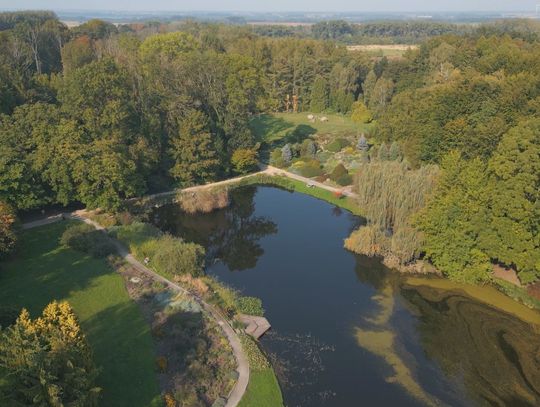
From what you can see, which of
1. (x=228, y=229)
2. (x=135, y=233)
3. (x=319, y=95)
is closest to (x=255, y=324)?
(x=135, y=233)

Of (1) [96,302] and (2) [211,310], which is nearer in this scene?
(2) [211,310]

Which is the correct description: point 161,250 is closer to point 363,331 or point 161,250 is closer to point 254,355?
point 254,355

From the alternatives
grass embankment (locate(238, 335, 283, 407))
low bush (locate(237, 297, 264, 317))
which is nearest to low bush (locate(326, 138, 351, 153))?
low bush (locate(237, 297, 264, 317))

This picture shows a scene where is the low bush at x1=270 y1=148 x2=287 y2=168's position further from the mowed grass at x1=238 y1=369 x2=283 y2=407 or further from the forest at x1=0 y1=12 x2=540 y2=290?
the mowed grass at x1=238 y1=369 x2=283 y2=407

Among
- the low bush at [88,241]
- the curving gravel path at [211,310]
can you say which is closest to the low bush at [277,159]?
the curving gravel path at [211,310]

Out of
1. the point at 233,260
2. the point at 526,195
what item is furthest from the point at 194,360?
the point at 526,195

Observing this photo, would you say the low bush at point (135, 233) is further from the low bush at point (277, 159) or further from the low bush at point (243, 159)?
the low bush at point (277, 159)
